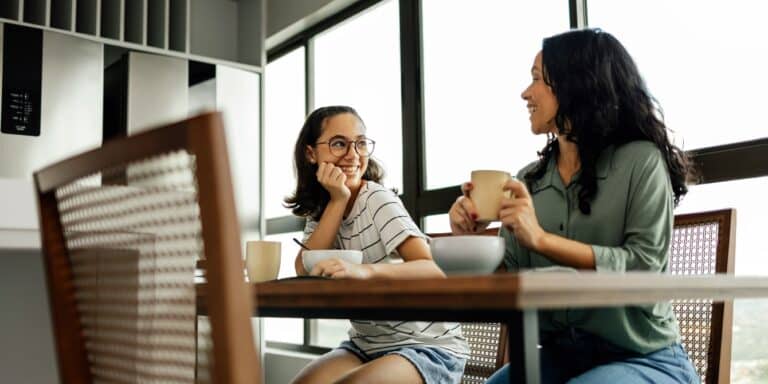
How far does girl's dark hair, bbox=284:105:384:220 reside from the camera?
6.54ft

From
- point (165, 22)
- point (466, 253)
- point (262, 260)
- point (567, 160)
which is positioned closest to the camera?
point (466, 253)

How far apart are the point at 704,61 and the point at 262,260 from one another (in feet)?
4.67

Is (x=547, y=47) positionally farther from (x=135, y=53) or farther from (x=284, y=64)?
(x=284, y=64)

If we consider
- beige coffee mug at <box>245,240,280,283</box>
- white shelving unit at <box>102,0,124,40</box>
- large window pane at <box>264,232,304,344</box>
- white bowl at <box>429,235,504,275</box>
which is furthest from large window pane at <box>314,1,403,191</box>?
white bowl at <box>429,235,504,275</box>

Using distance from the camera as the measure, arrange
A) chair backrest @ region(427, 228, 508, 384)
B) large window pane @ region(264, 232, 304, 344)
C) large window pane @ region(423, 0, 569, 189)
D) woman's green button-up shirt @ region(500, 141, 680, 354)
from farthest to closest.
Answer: large window pane @ region(264, 232, 304, 344), large window pane @ region(423, 0, 569, 189), chair backrest @ region(427, 228, 508, 384), woman's green button-up shirt @ region(500, 141, 680, 354)

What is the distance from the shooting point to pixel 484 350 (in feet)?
5.79

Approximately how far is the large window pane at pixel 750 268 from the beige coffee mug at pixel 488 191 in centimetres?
96

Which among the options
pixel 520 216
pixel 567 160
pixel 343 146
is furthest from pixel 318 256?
pixel 343 146

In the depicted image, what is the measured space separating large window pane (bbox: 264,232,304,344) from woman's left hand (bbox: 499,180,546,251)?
2468 millimetres

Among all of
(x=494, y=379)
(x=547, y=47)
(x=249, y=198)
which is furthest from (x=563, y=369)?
(x=249, y=198)

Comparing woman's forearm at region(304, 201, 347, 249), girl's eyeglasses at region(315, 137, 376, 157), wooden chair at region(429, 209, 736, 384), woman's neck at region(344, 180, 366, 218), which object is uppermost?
girl's eyeglasses at region(315, 137, 376, 157)

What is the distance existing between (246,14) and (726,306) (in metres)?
3.09

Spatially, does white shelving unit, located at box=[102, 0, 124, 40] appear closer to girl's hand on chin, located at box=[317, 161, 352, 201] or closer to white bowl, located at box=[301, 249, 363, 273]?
girl's hand on chin, located at box=[317, 161, 352, 201]

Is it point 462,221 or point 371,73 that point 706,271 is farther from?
point 371,73
